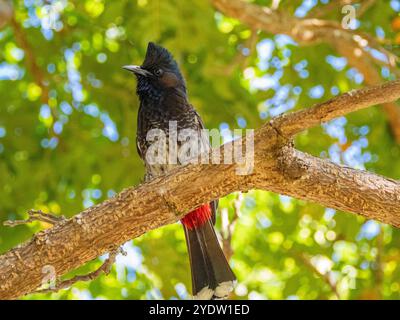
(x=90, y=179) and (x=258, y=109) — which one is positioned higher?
(x=258, y=109)

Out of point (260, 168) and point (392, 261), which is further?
point (392, 261)

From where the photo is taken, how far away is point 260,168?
2908 mm

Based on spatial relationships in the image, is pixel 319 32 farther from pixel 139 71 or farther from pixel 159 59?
pixel 139 71

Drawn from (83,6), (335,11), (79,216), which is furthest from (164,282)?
(335,11)

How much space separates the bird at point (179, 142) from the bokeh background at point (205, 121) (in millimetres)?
304

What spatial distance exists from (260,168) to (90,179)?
2.72 meters

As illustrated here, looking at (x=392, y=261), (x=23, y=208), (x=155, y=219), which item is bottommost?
(x=155, y=219)

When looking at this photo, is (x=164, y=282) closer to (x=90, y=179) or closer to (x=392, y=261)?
(x=90, y=179)

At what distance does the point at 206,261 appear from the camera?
4043 mm

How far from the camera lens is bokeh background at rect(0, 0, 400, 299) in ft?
16.9

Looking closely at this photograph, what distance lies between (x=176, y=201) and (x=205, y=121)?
2447 millimetres

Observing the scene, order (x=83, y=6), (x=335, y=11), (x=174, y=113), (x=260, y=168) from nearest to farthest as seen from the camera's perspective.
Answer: (x=260, y=168), (x=174, y=113), (x=83, y=6), (x=335, y=11)

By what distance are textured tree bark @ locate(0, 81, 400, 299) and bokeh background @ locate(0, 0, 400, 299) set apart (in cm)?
192

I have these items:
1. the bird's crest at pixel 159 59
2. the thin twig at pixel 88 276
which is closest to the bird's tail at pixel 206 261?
the thin twig at pixel 88 276
